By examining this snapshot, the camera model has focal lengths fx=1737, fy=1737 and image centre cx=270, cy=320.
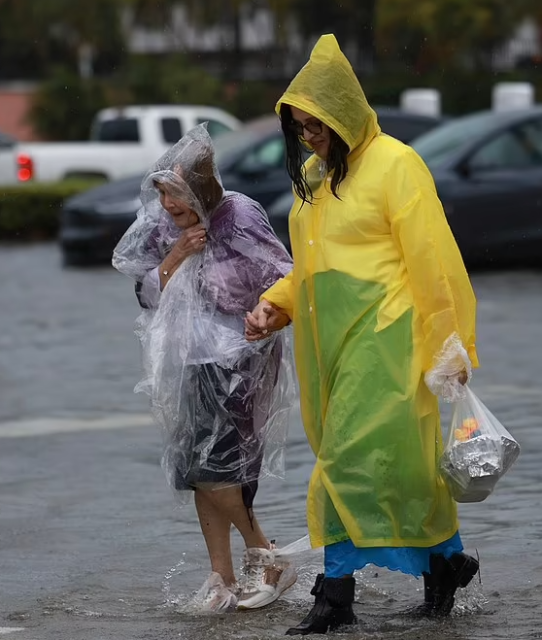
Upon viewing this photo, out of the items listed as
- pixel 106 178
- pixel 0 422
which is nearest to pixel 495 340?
pixel 0 422

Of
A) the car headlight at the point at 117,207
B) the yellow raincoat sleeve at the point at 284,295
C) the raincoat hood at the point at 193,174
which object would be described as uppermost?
the raincoat hood at the point at 193,174

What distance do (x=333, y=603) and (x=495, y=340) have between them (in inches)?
279

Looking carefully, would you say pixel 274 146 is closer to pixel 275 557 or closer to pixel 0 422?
pixel 0 422

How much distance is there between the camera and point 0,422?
9508 millimetres

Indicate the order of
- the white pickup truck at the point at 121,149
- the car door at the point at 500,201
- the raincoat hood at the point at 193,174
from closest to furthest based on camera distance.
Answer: the raincoat hood at the point at 193,174
the car door at the point at 500,201
the white pickup truck at the point at 121,149

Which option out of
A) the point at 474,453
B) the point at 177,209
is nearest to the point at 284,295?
the point at 177,209

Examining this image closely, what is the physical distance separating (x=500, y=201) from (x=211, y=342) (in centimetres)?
1080

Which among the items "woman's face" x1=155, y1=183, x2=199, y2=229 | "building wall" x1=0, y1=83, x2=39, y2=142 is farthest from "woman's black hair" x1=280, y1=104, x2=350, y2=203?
"building wall" x1=0, y1=83, x2=39, y2=142

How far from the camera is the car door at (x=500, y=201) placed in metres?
16.0

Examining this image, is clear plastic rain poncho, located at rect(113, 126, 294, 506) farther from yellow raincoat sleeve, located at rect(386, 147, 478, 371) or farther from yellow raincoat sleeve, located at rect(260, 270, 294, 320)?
yellow raincoat sleeve, located at rect(386, 147, 478, 371)

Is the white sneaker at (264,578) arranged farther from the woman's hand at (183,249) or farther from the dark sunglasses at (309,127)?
the dark sunglasses at (309,127)

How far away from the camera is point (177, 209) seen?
5531 mm

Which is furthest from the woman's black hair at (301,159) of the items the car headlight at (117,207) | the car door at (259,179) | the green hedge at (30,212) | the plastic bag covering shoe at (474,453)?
the green hedge at (30,212)

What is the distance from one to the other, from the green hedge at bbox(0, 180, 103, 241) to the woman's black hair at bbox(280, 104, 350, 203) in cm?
1765
